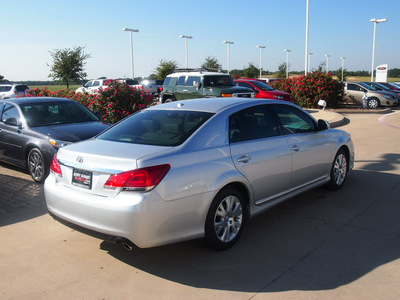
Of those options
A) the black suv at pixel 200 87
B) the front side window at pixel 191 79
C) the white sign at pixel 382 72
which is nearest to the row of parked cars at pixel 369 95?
the black suv at pixel 200 87

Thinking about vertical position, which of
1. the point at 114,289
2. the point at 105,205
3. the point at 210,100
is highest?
the point at 210,100

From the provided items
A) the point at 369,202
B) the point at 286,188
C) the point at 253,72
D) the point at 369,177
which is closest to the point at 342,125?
the point at 369,177

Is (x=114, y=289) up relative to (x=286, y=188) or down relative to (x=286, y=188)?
down

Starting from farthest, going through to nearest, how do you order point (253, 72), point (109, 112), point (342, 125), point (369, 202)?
point (253, 72), point (342, 125), point (109, 112), point (369, 202)

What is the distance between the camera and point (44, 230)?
4.98m

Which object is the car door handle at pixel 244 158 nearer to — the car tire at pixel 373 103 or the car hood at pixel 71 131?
the car hood at pixel 71 131

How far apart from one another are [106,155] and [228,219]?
1.47m

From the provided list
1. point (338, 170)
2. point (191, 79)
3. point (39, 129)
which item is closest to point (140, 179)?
point (338, 170)

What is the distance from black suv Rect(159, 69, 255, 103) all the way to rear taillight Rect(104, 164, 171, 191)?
12543 millimetres

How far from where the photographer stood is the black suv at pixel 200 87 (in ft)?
53.9

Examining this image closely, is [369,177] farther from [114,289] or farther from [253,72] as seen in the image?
[253,72]

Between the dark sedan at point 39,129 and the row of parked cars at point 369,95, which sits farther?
the row of parked cars at point 369,95

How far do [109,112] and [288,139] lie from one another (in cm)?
805

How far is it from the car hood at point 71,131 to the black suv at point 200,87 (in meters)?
9.01
